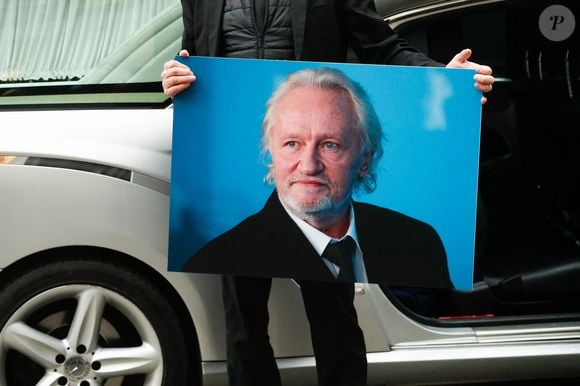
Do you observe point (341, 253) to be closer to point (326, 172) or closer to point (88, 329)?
point (326, 172)

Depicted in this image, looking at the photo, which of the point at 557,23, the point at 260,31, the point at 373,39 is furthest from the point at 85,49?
the point at 557,23

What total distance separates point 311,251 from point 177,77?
60 centimetres

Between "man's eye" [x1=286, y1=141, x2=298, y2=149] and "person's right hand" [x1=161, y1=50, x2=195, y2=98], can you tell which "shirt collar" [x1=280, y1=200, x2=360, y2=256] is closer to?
"man's eye" [x1=286, y1=141, x2=298, y2=149]

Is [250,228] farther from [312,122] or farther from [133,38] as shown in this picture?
[133,38]

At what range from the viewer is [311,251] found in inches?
94.1

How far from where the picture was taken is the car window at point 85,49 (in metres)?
2.75

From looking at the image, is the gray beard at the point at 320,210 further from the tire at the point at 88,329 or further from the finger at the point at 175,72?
the tire at the point at 88,329

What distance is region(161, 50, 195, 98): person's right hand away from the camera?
2.30 m

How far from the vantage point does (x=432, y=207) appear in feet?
7.75

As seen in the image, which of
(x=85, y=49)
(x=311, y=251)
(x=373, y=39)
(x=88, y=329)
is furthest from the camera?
(x=85, y=49)

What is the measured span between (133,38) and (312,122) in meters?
0.85

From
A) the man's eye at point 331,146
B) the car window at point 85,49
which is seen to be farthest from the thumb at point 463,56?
the car window at point 85,49

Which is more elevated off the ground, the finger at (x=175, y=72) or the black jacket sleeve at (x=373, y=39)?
the black jacket sleeve at (x=373, y=39)

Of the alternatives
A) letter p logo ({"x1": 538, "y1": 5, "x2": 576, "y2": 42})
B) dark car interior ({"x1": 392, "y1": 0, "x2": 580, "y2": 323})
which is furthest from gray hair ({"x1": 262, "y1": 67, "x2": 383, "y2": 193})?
letter p logo ({"x1": 538, "y1": 5, "x2": 576, "y2": 42})
